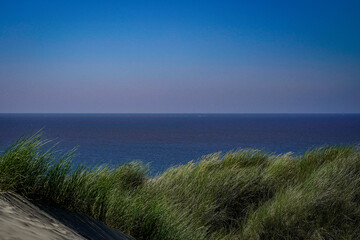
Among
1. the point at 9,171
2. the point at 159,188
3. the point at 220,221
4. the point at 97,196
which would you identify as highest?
the point at 9,171

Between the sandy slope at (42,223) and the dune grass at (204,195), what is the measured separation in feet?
0.76

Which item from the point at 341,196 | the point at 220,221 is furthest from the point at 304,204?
the point at 220,221

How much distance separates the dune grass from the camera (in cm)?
396

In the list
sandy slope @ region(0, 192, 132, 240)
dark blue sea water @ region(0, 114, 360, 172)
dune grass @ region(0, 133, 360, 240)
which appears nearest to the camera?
sandy slope @ region(0, 192, 132, 240)

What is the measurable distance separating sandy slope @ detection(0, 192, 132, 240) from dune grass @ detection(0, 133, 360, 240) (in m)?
0.23

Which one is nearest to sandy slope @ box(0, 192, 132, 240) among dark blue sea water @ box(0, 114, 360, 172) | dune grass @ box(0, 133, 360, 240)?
dune grass @ box(0, 133, 360, 240)

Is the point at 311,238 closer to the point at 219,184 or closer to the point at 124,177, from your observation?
the point at 219,184

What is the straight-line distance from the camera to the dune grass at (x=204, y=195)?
396 centimetres

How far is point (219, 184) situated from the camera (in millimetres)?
7531

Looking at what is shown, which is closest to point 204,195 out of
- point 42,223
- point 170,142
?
point 42,223

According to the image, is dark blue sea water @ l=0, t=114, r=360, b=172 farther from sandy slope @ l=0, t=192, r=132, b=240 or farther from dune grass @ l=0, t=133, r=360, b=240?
sandy slope @ l=0, t=192, r=132, b=240

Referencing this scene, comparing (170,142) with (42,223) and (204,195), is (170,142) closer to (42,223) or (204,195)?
(204,195)

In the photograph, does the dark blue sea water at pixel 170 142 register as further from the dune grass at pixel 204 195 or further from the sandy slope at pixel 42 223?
the sandy slope at pixel 42 223

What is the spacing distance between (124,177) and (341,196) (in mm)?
4984
